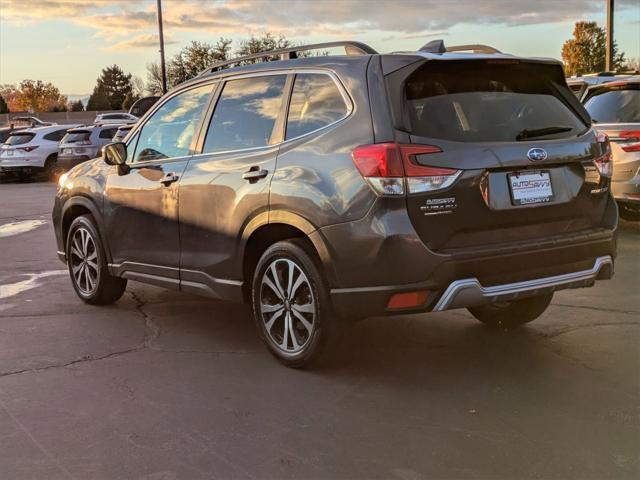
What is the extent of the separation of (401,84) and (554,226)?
1.21 metres

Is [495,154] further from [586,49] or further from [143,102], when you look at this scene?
[586,49]

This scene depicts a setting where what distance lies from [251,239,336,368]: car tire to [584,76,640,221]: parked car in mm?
5436

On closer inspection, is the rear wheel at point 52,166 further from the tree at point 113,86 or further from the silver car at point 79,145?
the tree at point 113,86

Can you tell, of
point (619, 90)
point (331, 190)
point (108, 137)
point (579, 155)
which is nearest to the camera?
point (331, 190)

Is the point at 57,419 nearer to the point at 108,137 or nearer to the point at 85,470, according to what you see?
the point at 85,470

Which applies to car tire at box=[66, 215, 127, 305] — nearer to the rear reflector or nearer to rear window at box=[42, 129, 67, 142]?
the rear reflector

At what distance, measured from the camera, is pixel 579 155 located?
4.48 metres

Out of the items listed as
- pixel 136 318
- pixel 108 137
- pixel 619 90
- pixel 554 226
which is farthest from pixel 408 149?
pixel 108 137

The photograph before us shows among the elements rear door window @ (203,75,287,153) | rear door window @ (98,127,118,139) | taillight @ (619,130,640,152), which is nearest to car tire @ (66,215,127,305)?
rear door window @ (203,75,287,153)

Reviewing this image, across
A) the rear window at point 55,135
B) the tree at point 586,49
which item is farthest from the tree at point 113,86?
the rear window at point 55,135

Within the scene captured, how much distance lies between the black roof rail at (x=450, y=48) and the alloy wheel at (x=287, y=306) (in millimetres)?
1523

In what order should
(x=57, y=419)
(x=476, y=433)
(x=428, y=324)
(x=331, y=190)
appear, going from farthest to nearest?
(x=428, y=324), (x=331, y=190), (x=57, y=419), (x=476, y=433)

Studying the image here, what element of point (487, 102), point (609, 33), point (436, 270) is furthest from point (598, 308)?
point (609, 33)

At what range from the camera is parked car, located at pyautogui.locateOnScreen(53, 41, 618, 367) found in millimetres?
4000
